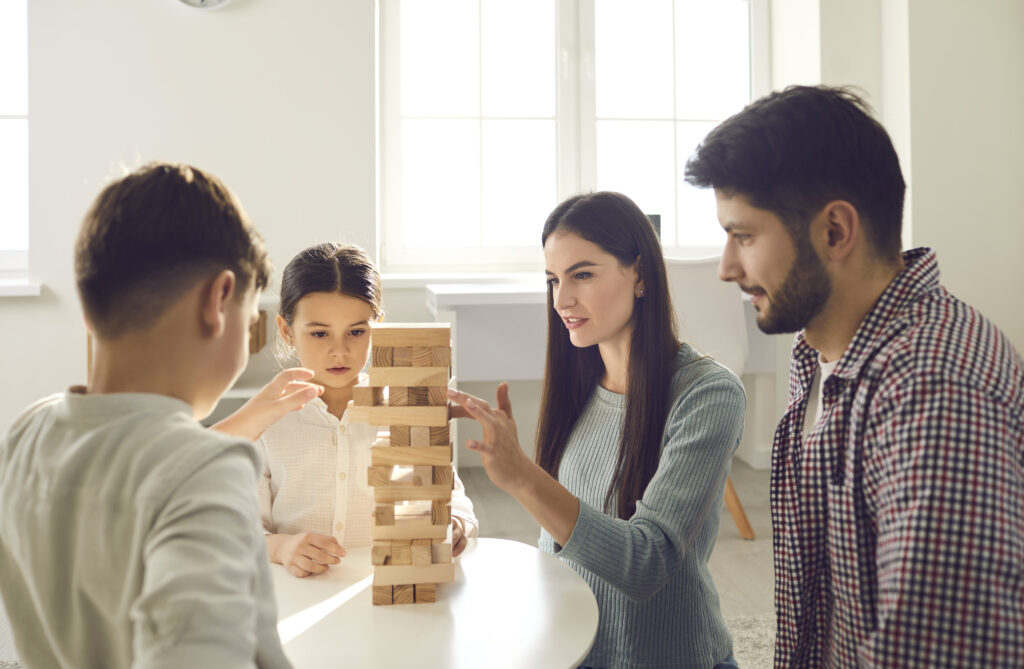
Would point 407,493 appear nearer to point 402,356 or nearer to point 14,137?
point 402,356

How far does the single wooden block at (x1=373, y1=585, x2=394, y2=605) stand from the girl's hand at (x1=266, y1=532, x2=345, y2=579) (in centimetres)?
15

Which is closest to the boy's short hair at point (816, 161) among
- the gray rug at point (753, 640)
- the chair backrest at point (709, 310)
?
the gray rug at point (753, 640)

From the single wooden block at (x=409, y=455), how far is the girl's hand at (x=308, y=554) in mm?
220

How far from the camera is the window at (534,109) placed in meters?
3.69

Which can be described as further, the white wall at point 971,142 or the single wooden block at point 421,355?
the white wall at point 971,142

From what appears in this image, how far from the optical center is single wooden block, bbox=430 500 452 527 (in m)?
1.00

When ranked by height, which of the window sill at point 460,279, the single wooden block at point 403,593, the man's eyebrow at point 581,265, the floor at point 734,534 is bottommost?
the floor at point 734,534

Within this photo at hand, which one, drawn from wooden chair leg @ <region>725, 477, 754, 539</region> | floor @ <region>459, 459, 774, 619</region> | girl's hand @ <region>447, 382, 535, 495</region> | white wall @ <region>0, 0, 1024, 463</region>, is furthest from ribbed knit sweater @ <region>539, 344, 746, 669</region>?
white wall @ <region>0, 0, 1024, 463</region>

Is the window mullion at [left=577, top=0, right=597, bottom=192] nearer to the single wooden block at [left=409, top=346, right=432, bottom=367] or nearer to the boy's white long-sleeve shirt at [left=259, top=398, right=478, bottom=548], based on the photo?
the boy's white long-sleeve shirt at [left=259, top=398, right=478, bottom=548]

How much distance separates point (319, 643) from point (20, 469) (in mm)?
374

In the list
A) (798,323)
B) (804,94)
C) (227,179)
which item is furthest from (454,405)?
(227,179)

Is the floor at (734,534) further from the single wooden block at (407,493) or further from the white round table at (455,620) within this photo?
the single wooden block at (407,493)

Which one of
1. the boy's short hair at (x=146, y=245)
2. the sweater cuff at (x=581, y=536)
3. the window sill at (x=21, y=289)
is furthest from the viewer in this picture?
the window sill at (x=21, y=289)

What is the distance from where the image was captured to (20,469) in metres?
0.68
